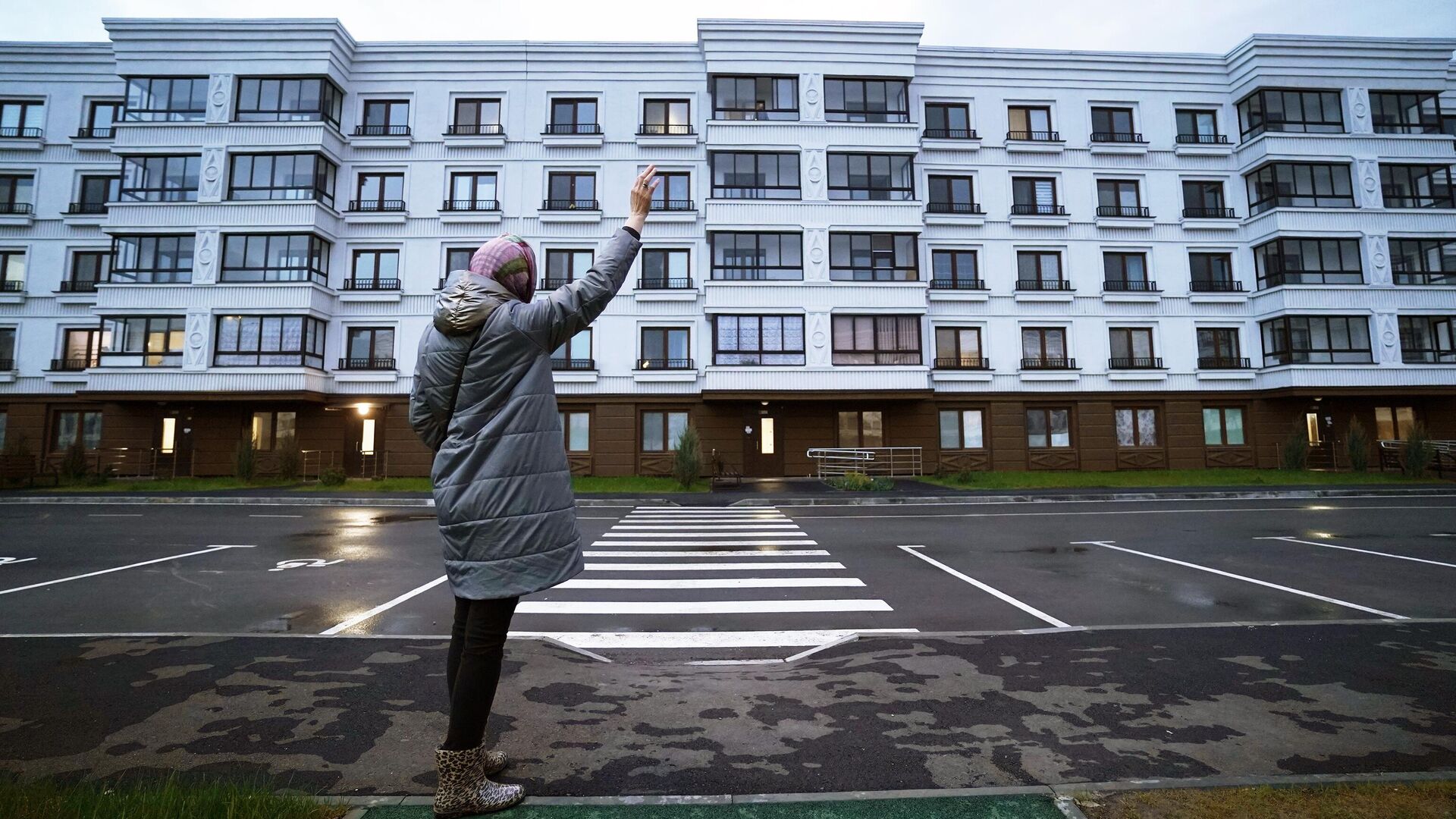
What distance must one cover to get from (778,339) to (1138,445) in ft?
49.5

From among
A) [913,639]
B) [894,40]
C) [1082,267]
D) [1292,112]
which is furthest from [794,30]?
[913,639]

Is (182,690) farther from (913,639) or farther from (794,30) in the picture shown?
(794,30)

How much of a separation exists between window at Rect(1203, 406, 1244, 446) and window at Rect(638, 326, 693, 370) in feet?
68.5

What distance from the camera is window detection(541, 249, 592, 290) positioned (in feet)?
84.3

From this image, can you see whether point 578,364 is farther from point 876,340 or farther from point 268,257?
point 268,257

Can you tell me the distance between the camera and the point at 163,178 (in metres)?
25.2

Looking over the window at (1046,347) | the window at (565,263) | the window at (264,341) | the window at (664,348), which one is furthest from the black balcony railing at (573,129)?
the window at (1046,347)

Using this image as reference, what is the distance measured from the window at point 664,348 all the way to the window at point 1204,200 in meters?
21.4

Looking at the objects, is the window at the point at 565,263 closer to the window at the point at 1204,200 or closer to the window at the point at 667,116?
the window at the point at 667,116

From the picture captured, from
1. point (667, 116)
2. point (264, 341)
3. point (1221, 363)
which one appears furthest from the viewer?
point (667, 116)

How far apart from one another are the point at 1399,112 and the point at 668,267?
102 feet

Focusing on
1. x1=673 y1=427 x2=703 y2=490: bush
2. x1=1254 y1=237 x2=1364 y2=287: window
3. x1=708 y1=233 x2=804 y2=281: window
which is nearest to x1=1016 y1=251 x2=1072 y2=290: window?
x1=1254 y1=237 x2=1364 y2=287: window

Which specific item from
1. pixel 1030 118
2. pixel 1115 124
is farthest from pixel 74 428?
pixel 1115 124

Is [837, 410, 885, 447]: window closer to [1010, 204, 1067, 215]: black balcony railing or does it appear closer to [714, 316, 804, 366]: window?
[714, 316, 804, 366]: window
